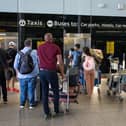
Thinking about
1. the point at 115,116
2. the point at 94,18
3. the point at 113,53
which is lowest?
the point at 115,116

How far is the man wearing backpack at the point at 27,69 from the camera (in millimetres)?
9555

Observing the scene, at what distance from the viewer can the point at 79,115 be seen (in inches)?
355

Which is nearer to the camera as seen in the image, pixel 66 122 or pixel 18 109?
pixel 66 122

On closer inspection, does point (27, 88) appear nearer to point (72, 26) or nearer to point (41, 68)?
point (41, 68)

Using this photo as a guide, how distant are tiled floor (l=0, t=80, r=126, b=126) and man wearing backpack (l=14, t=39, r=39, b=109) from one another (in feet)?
1.32

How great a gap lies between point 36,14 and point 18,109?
7.90 m

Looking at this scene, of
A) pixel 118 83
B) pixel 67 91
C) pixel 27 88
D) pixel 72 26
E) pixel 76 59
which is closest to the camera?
pixel 67 91

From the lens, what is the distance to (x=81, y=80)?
42.3 feet

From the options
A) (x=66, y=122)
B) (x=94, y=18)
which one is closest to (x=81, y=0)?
(x=94, y=18)

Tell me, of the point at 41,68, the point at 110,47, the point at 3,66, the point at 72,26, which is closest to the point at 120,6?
the point at 110,47

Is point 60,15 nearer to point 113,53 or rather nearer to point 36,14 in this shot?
point 36,14

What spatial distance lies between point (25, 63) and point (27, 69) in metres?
0.15

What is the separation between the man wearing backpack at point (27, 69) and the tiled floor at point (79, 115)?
1.32ft

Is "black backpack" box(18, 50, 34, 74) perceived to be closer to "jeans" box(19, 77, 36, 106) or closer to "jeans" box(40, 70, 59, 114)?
"jeans" box(19, 77, 36, 106)
